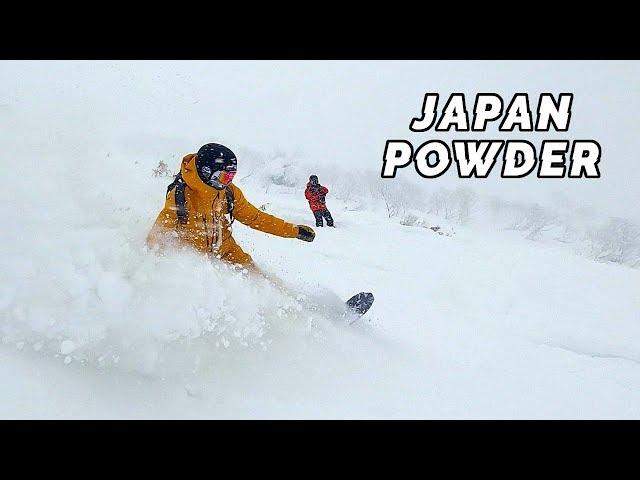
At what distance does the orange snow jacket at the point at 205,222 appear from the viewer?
355 cm

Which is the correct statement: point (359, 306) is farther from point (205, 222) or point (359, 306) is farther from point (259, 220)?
point (205, 222)

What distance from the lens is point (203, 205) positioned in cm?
369

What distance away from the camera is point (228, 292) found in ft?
12.0

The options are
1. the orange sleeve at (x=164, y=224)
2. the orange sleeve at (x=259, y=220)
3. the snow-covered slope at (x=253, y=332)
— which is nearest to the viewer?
the snow-covered slope at (x=253, y=332)

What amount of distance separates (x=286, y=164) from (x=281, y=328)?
830cm

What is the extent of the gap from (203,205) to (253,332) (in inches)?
42.0

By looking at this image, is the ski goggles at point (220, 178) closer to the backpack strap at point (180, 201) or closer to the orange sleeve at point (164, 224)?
the backpack strap at point (180, 201)

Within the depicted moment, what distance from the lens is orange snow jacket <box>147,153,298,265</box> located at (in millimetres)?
3551

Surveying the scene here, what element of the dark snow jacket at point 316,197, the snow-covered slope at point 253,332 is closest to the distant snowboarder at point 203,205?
the snow-covered slope at point 253,332

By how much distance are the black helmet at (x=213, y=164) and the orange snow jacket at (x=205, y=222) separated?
0.16ft

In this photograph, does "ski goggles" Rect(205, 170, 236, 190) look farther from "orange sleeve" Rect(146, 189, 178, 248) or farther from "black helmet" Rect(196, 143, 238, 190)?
"orange sleeve" Rect(146, 189, 178, 248)

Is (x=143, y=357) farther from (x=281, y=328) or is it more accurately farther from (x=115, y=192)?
(x=115, y=192)

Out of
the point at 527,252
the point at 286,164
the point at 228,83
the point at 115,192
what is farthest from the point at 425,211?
the point at 115,192

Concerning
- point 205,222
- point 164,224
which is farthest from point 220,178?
point 164,224
